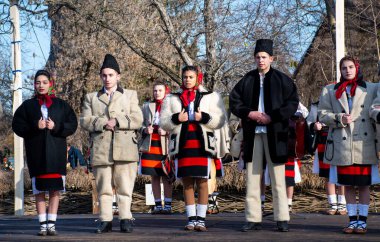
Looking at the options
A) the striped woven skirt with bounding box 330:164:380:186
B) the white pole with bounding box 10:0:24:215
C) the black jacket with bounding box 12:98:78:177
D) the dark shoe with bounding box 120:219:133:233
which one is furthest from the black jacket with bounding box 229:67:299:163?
the white pole with bounding box 10:0:24:215

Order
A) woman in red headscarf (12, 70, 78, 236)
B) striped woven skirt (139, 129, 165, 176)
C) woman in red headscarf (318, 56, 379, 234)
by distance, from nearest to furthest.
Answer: woman in red headscarf (318, 56, 379, 234)
woman in red headscarf (12, 70, 78, 236)
striped woven skirt (139, 129, 165, 176)

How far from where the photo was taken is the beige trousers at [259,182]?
894 centimetres

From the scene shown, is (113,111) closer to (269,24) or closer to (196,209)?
(196,209)

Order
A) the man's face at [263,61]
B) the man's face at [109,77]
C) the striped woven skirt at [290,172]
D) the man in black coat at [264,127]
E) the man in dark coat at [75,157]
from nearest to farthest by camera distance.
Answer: the man in black coat at [264,127] < the man's face at [263,61] < the man's face at [109,77] < the striped woven skirt at [290,172] < the man in dark coat at [75,157]

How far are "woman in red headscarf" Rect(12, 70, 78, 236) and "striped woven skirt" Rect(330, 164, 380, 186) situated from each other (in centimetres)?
311

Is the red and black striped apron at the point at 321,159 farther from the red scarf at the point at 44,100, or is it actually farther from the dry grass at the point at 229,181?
the red scarf at the point at 44,100

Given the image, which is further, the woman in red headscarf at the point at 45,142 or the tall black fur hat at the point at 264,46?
the woman in red headscarf at the point at 45,142

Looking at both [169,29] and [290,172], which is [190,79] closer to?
[290,172]

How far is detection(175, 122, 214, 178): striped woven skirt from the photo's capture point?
363 inches

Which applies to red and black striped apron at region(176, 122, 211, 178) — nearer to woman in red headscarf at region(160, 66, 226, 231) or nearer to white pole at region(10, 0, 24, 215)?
woman in red headscarf at region(160, 66, 226, 231)

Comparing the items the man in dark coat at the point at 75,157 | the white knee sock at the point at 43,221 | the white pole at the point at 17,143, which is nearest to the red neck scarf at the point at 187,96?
the white knee sock at the point at 43,221

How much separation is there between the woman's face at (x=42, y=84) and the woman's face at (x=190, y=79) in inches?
62.7

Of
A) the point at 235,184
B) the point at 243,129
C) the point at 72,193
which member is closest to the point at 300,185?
the point at 235,184

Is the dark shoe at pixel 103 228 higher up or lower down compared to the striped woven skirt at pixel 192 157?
lower down
